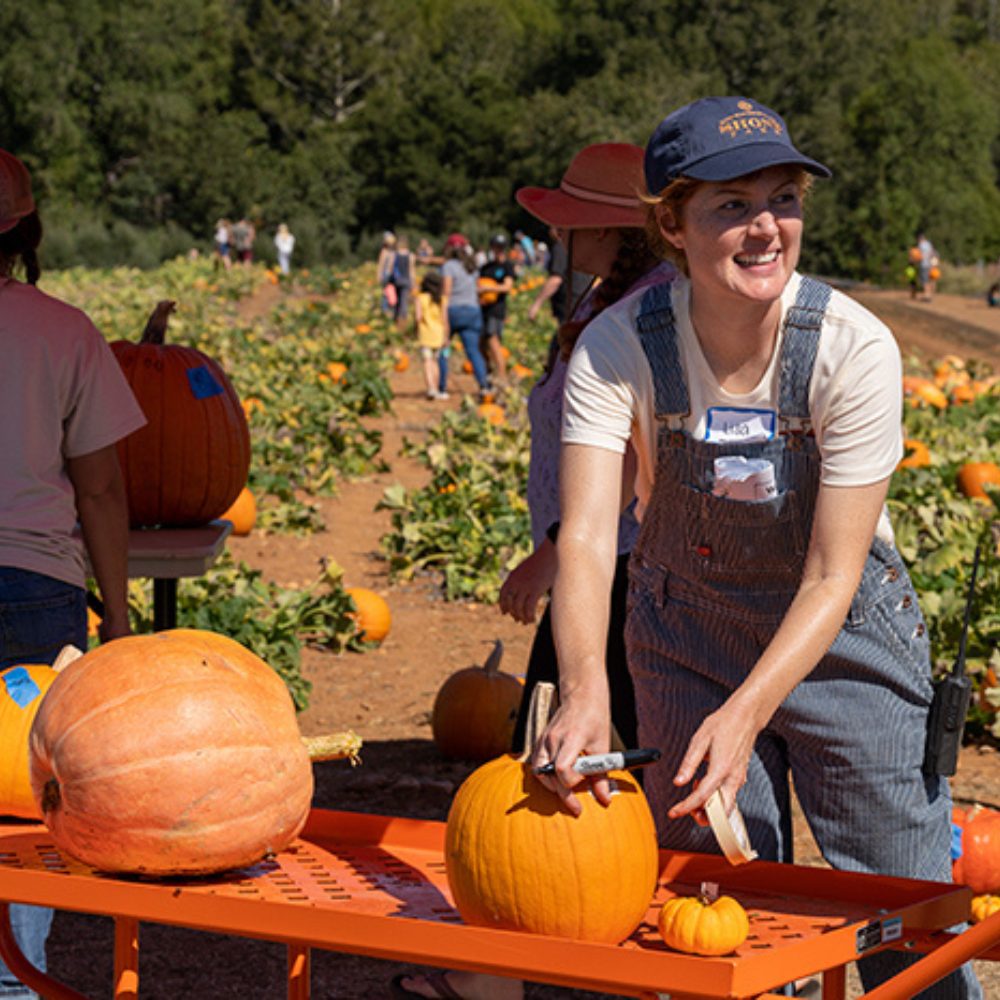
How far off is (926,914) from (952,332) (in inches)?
1295

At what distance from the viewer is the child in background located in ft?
60.4

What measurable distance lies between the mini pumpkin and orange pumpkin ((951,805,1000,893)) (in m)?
2.84

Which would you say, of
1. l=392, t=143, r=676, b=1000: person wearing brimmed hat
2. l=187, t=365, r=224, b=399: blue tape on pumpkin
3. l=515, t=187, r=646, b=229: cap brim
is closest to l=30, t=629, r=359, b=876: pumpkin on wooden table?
l=392, t=143, r=676, b=1000: person wearing brimmed hat

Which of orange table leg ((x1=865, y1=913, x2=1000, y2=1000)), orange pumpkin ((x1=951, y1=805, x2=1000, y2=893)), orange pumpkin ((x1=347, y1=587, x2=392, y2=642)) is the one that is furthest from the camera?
orange pumpkin ((x1=347, y1=587, x2=392, y2=642))

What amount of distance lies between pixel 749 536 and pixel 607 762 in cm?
57

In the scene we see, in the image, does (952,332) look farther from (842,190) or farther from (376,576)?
(842,190)

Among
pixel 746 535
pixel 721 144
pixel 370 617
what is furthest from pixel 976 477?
pixel 721 144

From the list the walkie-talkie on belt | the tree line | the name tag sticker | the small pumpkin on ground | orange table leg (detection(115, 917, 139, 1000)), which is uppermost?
the tree line

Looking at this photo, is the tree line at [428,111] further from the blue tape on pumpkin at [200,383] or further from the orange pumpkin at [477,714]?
the blue tape on pumpkin at [200,383]

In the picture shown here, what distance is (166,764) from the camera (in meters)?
2.72

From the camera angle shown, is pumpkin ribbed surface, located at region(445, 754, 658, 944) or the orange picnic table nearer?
the orange picnic table

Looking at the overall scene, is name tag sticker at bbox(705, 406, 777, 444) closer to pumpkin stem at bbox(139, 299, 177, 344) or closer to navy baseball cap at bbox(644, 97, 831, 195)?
navy baseball cap at bbox(644, 97, 831, 195)

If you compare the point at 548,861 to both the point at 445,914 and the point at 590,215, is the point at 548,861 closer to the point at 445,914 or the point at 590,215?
the point at 445,914

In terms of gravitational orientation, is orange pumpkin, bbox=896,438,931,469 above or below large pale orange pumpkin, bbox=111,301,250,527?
below
